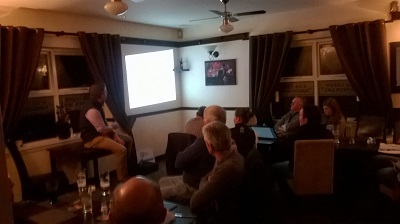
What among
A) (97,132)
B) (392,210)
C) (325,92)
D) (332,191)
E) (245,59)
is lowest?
(392,210)

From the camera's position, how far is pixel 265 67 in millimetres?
5301

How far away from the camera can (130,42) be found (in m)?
5.43

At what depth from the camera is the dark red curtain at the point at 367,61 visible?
4.39 m

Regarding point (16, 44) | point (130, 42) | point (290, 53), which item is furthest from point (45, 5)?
→ point (290, 53)

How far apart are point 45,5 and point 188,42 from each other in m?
2.91

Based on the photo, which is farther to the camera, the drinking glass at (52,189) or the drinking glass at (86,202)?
the drinking glass at (52,189)

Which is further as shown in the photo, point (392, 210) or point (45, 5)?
point (45, 5)

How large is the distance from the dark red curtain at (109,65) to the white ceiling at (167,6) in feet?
1.20

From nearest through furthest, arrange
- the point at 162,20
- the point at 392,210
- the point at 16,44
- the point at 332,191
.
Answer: the point at 332,191 → the point at 392,210 → the point at 16,44 → the point at 162,20

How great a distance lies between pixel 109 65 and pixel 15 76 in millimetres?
1357

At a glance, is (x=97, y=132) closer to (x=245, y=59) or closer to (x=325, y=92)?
(x=245, y=59)

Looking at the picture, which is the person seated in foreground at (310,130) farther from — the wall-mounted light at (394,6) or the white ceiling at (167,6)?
the wall-mounted light at (394,6)

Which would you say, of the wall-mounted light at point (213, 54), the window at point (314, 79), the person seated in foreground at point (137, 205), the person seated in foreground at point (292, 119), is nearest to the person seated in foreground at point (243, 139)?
the person seated in foreground at point (292, 119)

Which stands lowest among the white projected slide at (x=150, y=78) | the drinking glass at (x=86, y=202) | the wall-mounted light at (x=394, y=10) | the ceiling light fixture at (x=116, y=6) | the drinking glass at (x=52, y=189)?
the drinking glass at (x=52, y=189)
